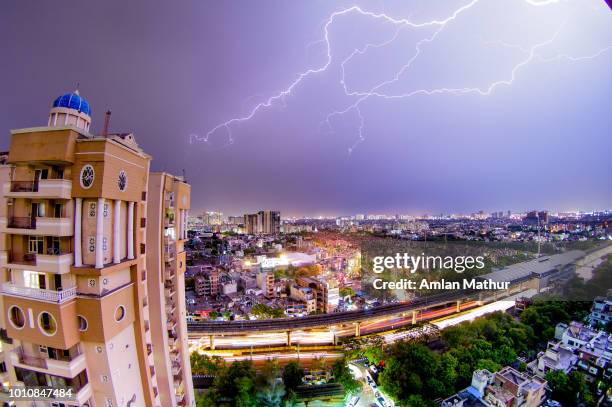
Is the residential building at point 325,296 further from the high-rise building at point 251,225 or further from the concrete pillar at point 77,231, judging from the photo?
the high-rise building at point 251,225

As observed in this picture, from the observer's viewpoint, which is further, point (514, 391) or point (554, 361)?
point (554, 361)

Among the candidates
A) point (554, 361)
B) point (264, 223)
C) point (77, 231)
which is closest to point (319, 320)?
point (554, 361)

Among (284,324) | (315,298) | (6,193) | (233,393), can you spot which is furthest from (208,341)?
(6,193)

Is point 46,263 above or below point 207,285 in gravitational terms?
above

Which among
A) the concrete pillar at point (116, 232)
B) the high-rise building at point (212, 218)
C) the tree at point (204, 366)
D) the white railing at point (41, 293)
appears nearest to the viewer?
the white railing at point (41, 293)

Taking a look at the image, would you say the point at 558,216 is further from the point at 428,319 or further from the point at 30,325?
the point at 30,325

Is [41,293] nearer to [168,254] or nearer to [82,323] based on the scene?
[82,323]

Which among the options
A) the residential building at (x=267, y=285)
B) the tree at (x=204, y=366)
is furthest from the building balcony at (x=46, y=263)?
the residential building at (x=267, y=285)
